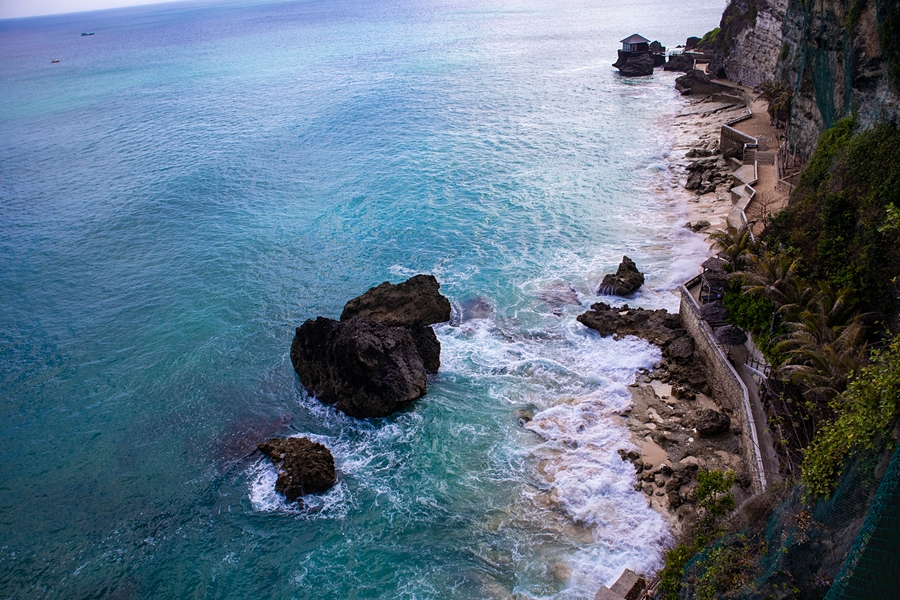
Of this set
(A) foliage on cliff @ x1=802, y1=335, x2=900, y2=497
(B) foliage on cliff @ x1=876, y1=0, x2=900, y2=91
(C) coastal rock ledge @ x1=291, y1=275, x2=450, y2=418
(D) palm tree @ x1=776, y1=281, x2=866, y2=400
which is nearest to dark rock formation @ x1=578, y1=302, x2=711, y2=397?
(D) palm tree @ x1=776, y1=281, x2=866, y2=400

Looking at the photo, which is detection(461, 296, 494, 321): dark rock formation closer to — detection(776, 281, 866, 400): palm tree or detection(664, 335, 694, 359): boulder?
detection(664, 335, 694, 359): boulder

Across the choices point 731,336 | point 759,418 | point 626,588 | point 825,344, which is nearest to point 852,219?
point 731,336

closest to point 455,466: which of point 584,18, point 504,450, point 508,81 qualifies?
point 504,450

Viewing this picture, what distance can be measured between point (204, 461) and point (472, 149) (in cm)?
4608

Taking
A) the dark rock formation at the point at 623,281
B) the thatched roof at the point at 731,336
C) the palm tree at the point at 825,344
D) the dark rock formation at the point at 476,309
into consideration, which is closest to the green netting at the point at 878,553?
the palm tree at the point at 825,344

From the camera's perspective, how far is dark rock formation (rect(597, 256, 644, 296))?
115ft

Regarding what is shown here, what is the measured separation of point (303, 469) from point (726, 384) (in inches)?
767

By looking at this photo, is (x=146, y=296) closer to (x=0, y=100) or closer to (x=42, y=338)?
(x=42, y=338)

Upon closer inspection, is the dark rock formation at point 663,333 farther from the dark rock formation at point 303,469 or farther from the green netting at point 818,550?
the dark rock formation at point 303,469

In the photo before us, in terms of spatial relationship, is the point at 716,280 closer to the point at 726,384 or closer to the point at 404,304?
the point at 726,384

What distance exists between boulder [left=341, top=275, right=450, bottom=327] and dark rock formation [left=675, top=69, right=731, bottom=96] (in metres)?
54.0

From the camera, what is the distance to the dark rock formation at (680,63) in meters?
84.9

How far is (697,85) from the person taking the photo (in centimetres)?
7262

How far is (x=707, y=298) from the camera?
28.5 m
